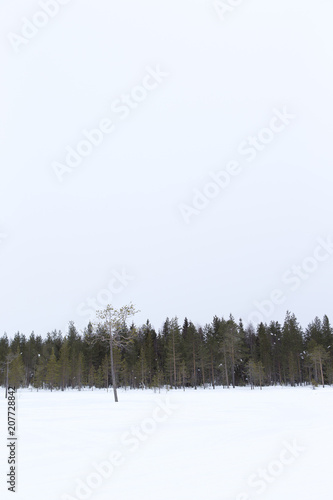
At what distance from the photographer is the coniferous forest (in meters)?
65.2

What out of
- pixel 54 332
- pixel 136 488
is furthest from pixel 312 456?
pixel 54 332

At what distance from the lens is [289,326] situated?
81188 mm

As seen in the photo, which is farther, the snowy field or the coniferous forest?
the coniferous forest

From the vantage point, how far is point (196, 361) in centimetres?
6862

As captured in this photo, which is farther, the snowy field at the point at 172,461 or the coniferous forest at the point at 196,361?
the coniferous forest at the point at 196,361

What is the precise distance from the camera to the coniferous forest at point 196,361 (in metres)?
65.2

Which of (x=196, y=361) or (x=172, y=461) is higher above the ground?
(x=172, y=461)

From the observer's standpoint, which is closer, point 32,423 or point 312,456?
point 312,456

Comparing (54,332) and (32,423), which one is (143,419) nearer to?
(32,423)

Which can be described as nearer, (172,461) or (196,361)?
(172,461)

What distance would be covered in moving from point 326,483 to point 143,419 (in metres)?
11.6

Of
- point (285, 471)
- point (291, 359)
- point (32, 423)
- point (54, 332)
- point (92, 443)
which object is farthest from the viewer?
point (54, 332)

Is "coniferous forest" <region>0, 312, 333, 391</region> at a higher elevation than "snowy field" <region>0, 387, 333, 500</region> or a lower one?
lower

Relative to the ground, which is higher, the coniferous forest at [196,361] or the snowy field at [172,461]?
the snowy field at [172,461]
